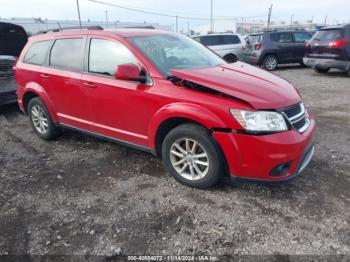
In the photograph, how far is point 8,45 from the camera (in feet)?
25.9

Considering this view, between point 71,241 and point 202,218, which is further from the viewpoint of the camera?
point 202,218

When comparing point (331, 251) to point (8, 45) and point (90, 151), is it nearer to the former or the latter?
point (90, 151)

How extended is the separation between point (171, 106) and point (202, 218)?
45.3 inches

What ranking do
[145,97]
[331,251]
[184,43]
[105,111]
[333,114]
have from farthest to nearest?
1. [333,114]
2. [184,43]
3. [105,111]
4. [145,97]
5. [331,251]

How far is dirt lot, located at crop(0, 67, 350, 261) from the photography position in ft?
8.34

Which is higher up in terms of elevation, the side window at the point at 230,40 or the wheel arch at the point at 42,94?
the side window at the point at 230,40

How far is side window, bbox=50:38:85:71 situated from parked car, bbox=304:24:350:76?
27.8 feet

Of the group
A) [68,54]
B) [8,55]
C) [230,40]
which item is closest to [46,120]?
[68,54]

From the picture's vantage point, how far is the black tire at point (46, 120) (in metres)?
4.73

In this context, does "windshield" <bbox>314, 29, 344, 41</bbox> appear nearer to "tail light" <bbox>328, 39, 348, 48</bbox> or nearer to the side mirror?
"tail light" <bbox>328, 39, 348, 48</bbox>

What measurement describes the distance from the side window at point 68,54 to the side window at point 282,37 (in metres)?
10.3

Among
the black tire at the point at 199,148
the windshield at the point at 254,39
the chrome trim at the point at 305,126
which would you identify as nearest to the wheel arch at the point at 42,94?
the black tire at the point at 199,148

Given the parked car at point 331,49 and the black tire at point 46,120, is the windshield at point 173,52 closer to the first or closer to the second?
the black tire at point 46,120

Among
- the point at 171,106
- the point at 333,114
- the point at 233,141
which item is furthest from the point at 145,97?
the point at 333,114
